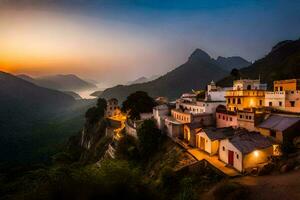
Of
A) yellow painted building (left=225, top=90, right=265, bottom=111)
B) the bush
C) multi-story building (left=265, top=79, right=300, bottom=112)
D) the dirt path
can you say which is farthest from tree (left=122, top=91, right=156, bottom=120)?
the dirt path

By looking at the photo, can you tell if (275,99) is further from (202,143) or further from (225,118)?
(202,143)

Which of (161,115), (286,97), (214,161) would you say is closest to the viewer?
(214,161)

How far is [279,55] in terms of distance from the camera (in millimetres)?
108562

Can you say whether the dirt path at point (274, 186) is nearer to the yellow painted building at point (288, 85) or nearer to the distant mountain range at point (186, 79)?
the yellow painted building at point (288, 85)

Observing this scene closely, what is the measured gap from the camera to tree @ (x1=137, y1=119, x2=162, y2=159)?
3647 cm

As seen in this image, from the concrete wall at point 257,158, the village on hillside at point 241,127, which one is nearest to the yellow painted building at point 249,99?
the village on hillside at point 241,127

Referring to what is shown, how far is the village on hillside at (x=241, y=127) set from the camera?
76.6ft

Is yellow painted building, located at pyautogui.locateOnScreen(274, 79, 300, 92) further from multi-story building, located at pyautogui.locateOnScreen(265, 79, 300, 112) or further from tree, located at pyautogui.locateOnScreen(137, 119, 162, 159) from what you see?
tree, located at pyautogui.locateOnScreen(137, 119, 162, 159)

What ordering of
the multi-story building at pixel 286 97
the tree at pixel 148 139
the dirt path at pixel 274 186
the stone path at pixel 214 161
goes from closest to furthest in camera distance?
the dirt path at pixel 274 186 < the stone path at pixel 214 161 < the multi-story building at pixel 286 97 < the tree at pixel 148 139

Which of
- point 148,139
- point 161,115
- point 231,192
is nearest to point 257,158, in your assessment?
point 231,192

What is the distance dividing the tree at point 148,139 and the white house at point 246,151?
13.4 meters

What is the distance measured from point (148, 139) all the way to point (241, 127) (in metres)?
13.8

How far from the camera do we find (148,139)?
36.8 m

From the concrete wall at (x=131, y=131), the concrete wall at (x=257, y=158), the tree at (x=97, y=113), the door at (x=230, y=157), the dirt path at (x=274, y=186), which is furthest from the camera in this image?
the tree at (x=97, y=113)
